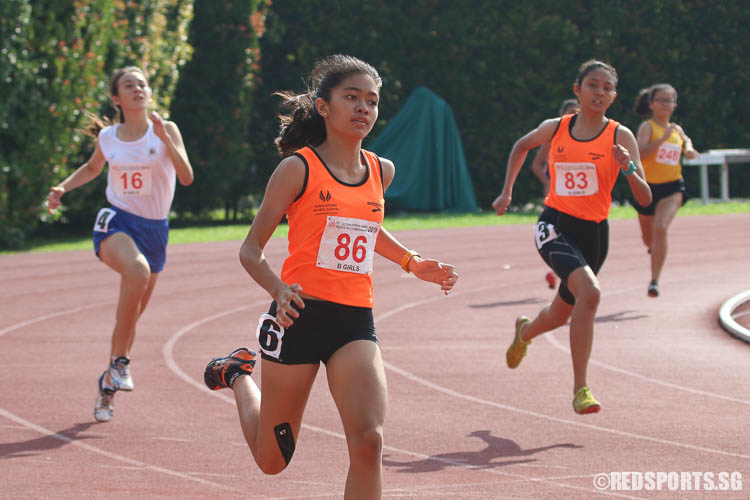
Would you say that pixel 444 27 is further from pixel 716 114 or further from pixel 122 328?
pixel 122 328

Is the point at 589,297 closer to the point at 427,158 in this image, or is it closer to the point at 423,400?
the point at 423,400

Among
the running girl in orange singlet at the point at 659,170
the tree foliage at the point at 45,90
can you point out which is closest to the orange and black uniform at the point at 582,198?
the running girl in orange singlet at the point at 659,170

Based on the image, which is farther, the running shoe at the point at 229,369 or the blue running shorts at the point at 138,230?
the blue running shorts at the point at 138,230

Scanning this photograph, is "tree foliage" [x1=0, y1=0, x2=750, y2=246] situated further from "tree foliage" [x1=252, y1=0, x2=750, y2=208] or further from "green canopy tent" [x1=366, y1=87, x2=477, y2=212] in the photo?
"green canopy tent" [x1=366, y1=87, x2=477, y2=212]

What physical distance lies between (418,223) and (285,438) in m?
19.5

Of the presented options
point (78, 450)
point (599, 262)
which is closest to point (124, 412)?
point (78, 450)

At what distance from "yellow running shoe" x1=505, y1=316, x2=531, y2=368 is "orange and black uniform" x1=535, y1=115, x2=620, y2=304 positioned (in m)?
0.67

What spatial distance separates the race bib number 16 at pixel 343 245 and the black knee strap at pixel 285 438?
68cm

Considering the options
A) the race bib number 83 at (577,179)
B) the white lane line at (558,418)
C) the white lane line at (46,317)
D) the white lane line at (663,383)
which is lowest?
the white lane line at (46,317)

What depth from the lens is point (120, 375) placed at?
733cm

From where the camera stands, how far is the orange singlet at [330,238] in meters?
4.66

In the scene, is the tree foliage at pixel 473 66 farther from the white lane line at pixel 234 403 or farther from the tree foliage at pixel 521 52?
the white lane line at pixel 234 403

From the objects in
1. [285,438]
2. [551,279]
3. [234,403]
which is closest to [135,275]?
[234,403]

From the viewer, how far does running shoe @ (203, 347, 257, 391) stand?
5.34m
